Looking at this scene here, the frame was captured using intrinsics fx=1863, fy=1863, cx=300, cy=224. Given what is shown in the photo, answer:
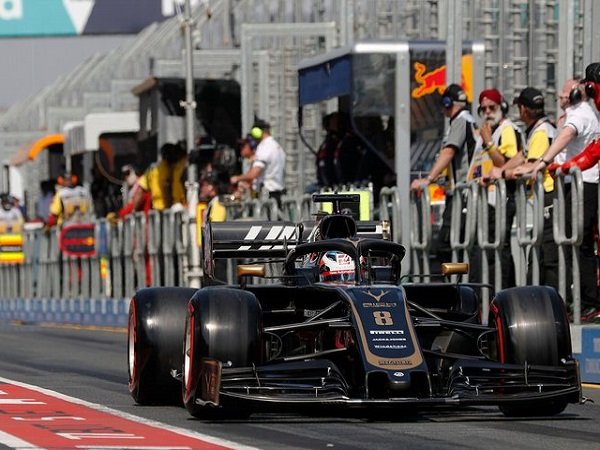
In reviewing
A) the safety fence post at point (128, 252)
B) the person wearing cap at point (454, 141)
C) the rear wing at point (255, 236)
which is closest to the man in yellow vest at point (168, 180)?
the safety fence post at point (128, 252)

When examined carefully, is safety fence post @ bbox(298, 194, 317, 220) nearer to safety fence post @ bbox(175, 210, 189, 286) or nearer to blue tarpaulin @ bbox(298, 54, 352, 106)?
blue tarpaulin @ bbox(298, 54, 352, 106)

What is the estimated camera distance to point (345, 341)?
1022 cm

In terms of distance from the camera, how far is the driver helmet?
11.1 meters

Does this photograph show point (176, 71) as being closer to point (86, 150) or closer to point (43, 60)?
point (86, 150)

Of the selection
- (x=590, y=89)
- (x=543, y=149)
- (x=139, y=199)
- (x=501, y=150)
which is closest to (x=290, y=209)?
(x=501, y=150)

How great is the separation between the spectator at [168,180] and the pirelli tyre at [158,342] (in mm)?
14095

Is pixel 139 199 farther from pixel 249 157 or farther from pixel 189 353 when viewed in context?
pixel 189 353

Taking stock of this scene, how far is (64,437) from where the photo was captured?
9.28 metres

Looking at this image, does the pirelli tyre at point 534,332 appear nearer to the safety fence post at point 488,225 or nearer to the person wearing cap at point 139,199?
the safety fence post at point 488,225

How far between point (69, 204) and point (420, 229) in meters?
13.1

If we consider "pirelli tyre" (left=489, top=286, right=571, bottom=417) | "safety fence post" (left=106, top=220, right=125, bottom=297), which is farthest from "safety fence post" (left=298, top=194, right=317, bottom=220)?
"pirelli tyre" (left=489, top=286, right=571, bottom=417)

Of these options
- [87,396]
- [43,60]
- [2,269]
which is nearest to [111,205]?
[2,269]

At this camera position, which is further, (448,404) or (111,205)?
(111,205)

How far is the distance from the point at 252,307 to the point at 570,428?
6.06 feet
